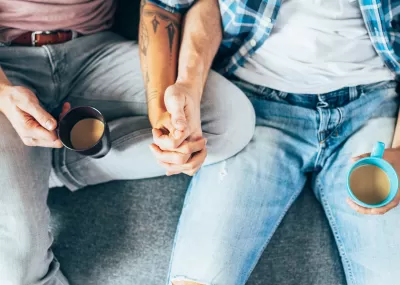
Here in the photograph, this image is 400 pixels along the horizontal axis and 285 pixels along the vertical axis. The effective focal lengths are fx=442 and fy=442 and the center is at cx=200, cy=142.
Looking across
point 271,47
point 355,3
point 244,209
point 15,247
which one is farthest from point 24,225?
point 355,3

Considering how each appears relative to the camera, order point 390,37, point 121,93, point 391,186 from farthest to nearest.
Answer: point 121,93 → point 390,37 → point 391,186

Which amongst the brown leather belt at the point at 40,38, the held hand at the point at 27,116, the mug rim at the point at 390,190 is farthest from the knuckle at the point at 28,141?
the mug rim at the point at 390,190

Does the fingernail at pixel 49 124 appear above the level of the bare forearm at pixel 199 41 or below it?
below

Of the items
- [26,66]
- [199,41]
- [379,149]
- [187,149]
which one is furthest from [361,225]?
[26,66]

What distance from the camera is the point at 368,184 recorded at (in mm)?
980

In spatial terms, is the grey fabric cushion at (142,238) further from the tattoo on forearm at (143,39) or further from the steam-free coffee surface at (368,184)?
the tattoo on forearm at (143,39)

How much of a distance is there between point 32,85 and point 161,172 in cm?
41

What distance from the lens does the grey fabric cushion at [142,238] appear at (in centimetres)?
Answer: 122

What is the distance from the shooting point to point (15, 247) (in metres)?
1.02

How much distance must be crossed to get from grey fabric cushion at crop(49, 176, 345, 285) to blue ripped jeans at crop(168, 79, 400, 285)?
3.1 inches

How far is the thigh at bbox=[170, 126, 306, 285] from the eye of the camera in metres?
1.06

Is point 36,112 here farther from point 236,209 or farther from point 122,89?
point 236,209

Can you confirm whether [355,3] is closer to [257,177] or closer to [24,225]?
[257,177]

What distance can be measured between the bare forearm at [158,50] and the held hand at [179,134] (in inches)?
3.1
